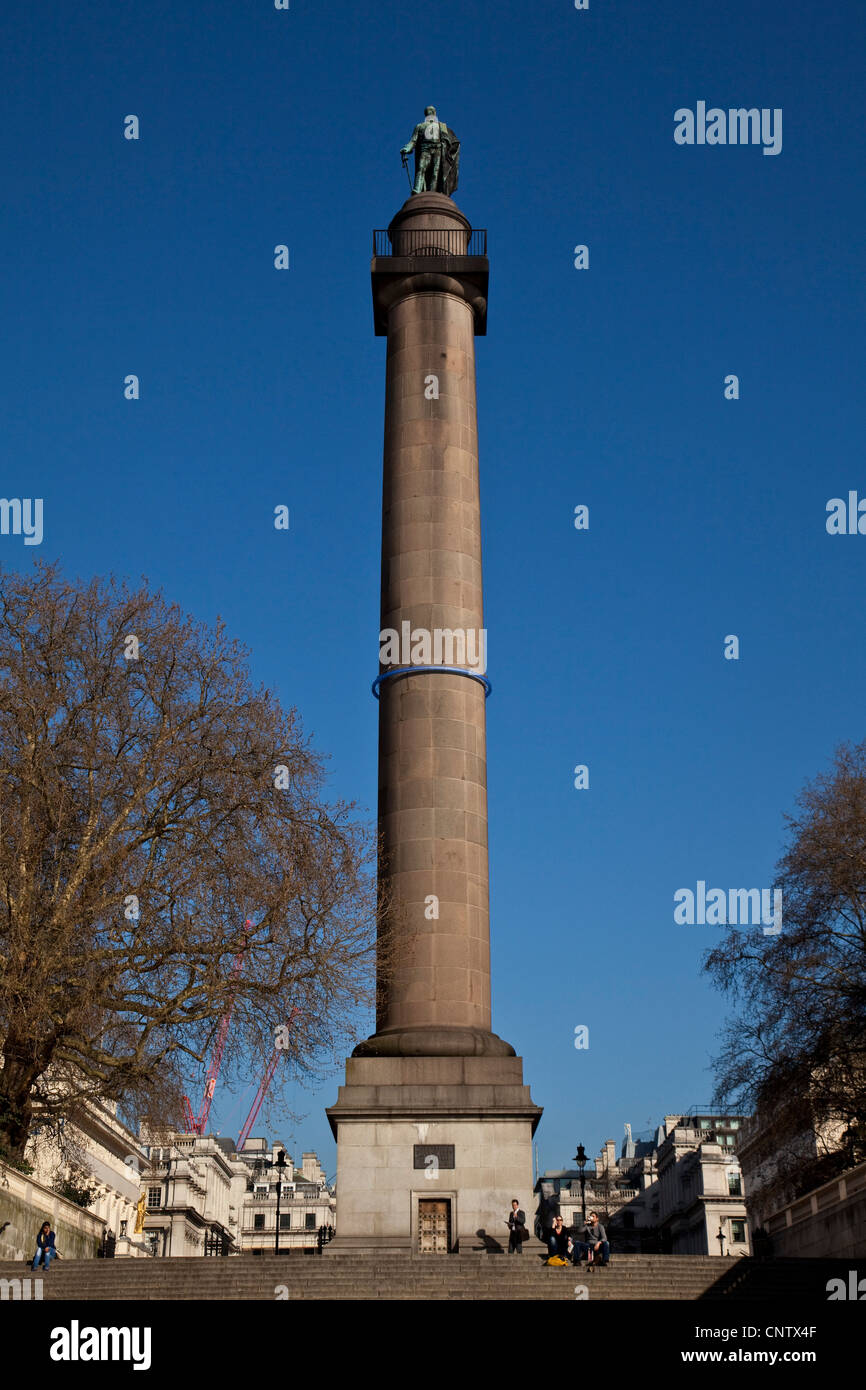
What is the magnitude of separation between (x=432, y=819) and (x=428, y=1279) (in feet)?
35.9

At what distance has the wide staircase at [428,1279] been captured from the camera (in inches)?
953

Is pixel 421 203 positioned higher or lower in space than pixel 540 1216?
higher

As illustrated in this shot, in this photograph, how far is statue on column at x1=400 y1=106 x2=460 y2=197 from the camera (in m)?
42.2

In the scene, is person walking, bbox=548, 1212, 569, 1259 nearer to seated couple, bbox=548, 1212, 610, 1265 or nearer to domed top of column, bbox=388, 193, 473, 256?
seated couple, bbox=548, 1212, 610, 1265

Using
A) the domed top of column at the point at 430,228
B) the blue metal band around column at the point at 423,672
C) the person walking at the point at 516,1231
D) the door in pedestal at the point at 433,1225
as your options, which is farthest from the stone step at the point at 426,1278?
the domed top of column at the point at 430,228

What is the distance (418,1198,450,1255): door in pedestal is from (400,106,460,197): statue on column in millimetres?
27521

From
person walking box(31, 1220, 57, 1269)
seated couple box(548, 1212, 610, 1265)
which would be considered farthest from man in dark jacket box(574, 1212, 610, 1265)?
person walking box(31, 1220, 57, 1269)

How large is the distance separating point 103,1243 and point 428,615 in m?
33.1

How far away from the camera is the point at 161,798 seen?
3228 centimetres

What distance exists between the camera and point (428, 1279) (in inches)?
963

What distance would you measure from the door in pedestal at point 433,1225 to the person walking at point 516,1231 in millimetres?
1468

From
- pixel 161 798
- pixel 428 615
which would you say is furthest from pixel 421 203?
pixel 161 798

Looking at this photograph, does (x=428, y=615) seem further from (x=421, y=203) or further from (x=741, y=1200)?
(x=741, y=1200)

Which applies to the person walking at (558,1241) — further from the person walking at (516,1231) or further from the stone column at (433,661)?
the stone column at (433,661)
